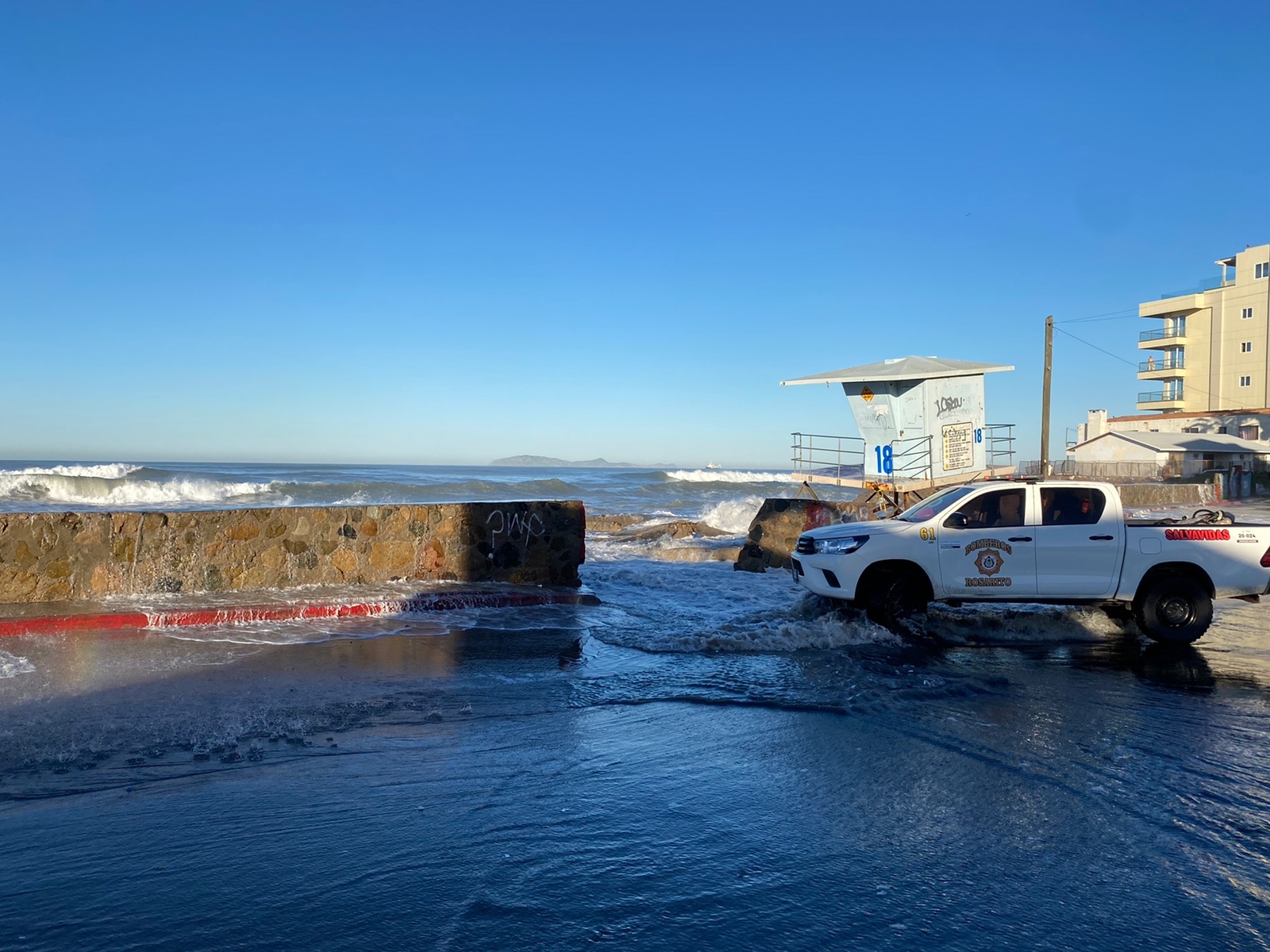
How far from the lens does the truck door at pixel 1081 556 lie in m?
9.90

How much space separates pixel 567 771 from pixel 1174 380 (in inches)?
3182

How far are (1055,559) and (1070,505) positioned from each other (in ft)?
2.14

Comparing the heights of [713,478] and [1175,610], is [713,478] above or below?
above

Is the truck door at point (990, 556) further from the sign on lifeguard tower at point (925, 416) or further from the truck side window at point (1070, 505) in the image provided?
the sign on lifeguard tower at point (925, 416)

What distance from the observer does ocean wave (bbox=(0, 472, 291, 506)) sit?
132 ft

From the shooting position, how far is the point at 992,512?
10.2 metres

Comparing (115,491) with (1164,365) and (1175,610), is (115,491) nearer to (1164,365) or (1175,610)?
(1175,610)

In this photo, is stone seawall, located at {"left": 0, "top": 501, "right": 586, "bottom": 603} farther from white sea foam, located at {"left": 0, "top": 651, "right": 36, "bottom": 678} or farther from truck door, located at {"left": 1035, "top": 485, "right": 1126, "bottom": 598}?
truck door, located at {"left": 1035, "top": 485, "right": 1126, "bottom": 598}

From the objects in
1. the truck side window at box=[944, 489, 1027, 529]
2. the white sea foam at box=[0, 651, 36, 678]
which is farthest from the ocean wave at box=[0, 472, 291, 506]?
the truck side window at box=[944, 489, 1027, 529]

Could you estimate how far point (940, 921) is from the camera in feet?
11.8

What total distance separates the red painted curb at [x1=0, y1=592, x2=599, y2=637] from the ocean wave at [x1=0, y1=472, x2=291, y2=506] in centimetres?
3185

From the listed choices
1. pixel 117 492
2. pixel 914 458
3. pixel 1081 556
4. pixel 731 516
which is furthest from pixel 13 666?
pixel 117 492

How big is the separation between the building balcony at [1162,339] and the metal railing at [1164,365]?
1091 mm

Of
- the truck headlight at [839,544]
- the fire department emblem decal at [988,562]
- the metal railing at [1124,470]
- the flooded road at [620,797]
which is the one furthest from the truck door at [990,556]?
A: the metal railing at [1124,470]
